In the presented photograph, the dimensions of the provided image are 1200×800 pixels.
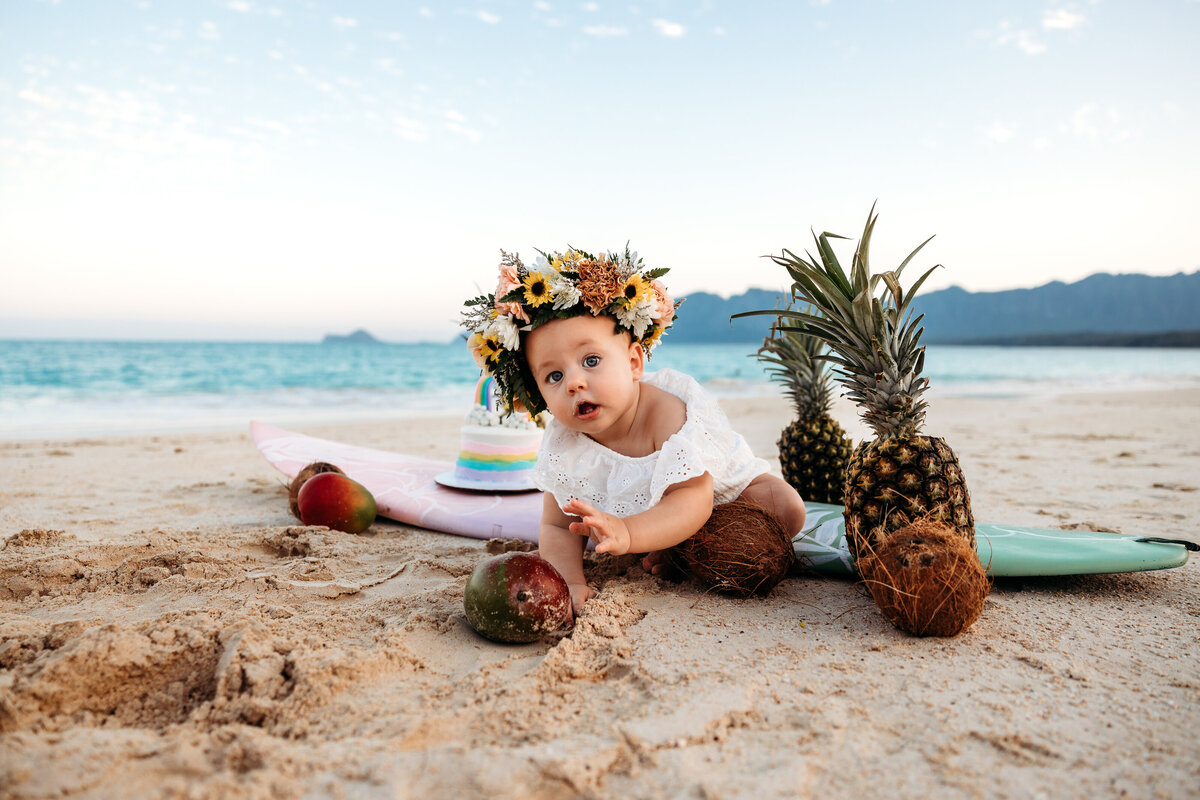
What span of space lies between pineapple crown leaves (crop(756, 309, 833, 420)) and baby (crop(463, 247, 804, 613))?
118 centimetres

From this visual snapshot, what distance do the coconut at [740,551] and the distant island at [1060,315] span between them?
153ft

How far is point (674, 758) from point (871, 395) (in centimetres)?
187

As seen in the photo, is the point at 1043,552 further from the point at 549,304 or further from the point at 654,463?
the point at 549,304

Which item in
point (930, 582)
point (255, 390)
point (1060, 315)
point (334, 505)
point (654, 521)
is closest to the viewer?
point (930, 582)

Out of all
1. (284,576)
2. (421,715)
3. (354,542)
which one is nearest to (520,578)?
(421,715)

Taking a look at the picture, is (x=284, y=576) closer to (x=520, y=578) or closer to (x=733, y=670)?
(x=520, y=578)

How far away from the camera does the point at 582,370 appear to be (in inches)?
110

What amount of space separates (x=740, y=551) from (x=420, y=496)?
2430mm

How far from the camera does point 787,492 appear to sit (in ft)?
10.4

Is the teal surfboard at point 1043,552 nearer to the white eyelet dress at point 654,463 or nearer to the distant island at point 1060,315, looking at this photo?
the white eyelet dress at point 654,463

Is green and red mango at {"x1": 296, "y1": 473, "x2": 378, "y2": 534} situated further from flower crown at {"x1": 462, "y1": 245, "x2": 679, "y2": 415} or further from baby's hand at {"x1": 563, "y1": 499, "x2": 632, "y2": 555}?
baby's hand at {"x1": 563, "y1": 499, "x2": 632, "y2": 555}

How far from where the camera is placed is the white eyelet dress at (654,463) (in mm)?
2770

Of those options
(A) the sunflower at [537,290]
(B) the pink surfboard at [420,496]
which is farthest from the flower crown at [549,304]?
(B) the pink surfboard at [420,496]

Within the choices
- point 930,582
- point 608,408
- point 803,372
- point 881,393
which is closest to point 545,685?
point 608,408
